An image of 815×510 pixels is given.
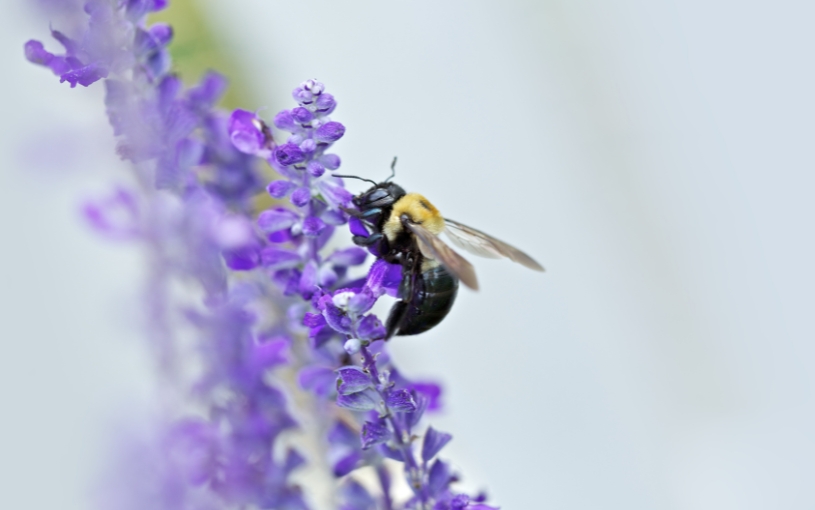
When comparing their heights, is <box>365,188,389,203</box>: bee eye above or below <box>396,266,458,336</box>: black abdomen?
above

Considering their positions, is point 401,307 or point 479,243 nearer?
point 401,307

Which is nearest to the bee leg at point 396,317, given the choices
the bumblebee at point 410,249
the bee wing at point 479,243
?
the bumblebee at point 410,249

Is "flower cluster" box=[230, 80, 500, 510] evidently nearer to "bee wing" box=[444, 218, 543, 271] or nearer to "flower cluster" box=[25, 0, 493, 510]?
"flower cluster" box=[25, 0, 493, 510]

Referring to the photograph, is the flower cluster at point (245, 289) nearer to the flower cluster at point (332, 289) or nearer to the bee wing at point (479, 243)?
the flower cluster at point (332, 289)

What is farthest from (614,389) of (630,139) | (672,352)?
(630,139)

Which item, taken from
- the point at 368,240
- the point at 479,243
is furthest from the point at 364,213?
the point at 479,243

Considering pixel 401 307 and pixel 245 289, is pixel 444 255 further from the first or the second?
pixel 245 289

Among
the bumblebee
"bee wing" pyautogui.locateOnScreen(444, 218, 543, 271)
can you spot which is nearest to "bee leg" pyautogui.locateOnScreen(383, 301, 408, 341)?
the bumblebee

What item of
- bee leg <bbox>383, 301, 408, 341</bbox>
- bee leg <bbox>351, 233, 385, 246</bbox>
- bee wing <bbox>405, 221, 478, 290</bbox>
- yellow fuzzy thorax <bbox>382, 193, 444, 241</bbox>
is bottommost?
bee leg <bbox>383, 301, 408, 341</bbox>
